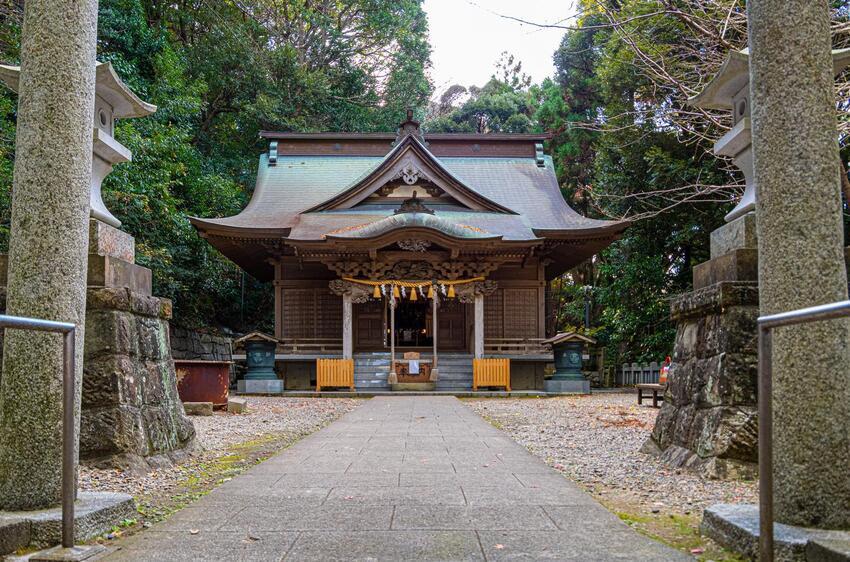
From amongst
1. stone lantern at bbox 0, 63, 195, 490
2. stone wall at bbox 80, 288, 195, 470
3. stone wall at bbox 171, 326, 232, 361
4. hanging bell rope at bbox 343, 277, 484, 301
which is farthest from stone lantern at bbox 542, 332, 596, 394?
stone wall at bbox 80, 288, 195, 470

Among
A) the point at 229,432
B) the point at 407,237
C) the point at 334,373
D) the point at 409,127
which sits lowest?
the point at 229,432

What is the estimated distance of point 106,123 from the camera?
4.96 m

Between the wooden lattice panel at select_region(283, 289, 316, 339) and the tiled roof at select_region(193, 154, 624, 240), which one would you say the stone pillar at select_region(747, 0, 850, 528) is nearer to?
the tiled roof at select_region(193, 154, 624, 240)

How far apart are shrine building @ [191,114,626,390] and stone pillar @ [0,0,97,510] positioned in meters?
12.3

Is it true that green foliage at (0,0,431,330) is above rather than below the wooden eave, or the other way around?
above

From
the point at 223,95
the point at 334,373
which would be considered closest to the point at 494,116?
the point at 223,95

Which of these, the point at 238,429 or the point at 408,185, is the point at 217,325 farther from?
the point at 238,429

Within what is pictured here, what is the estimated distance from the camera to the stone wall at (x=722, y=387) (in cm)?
429

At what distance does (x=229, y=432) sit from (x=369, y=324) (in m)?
11.8

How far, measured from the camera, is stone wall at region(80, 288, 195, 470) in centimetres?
455

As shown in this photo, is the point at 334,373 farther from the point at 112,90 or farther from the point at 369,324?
the point at 112,90

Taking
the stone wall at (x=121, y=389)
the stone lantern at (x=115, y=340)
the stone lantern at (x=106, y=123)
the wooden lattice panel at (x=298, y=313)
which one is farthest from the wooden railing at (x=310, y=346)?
the stone lantern at (x=106, y=123)

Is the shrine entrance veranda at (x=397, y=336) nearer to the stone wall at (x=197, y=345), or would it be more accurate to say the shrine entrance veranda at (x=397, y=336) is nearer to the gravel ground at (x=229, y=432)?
the gravel ground at (x=229, y=432)

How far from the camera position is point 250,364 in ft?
51.9
